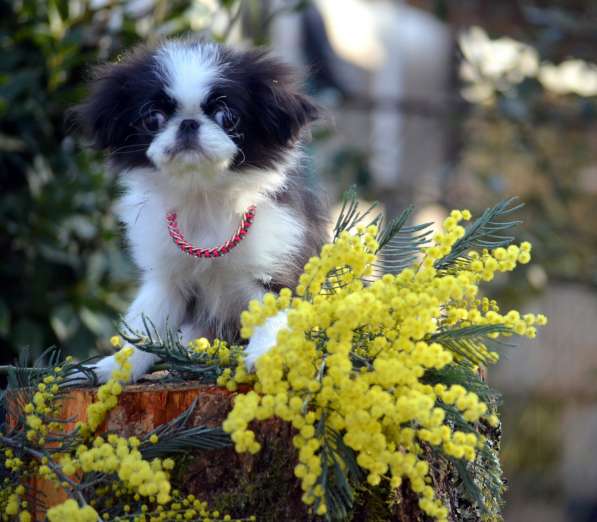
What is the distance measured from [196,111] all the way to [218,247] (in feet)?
1.09

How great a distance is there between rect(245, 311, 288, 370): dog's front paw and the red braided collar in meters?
0.23

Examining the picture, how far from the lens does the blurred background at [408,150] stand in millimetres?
3516

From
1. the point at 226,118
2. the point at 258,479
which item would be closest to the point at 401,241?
the point at 226,118

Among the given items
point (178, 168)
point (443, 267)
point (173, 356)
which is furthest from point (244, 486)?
point (178, 168)

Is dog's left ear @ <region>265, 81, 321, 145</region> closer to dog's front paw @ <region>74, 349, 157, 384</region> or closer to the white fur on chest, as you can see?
the white fur on chest

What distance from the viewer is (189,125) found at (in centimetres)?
211

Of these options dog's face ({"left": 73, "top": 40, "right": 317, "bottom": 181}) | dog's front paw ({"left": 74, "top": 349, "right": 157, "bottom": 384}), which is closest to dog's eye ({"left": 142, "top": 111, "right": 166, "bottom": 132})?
dog's face ({"left": 73, "top": 40, "right": 317, "bottom": 181})

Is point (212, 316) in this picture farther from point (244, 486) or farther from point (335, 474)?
point (335, 474)

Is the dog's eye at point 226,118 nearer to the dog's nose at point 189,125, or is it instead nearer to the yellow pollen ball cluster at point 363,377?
the dog's nose at point 189,125

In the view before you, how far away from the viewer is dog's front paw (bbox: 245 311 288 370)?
1.89m

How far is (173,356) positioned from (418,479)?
59cm

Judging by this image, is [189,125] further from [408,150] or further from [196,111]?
[408,150]

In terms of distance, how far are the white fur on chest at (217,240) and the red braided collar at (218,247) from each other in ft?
0.05

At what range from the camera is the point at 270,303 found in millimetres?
1564
